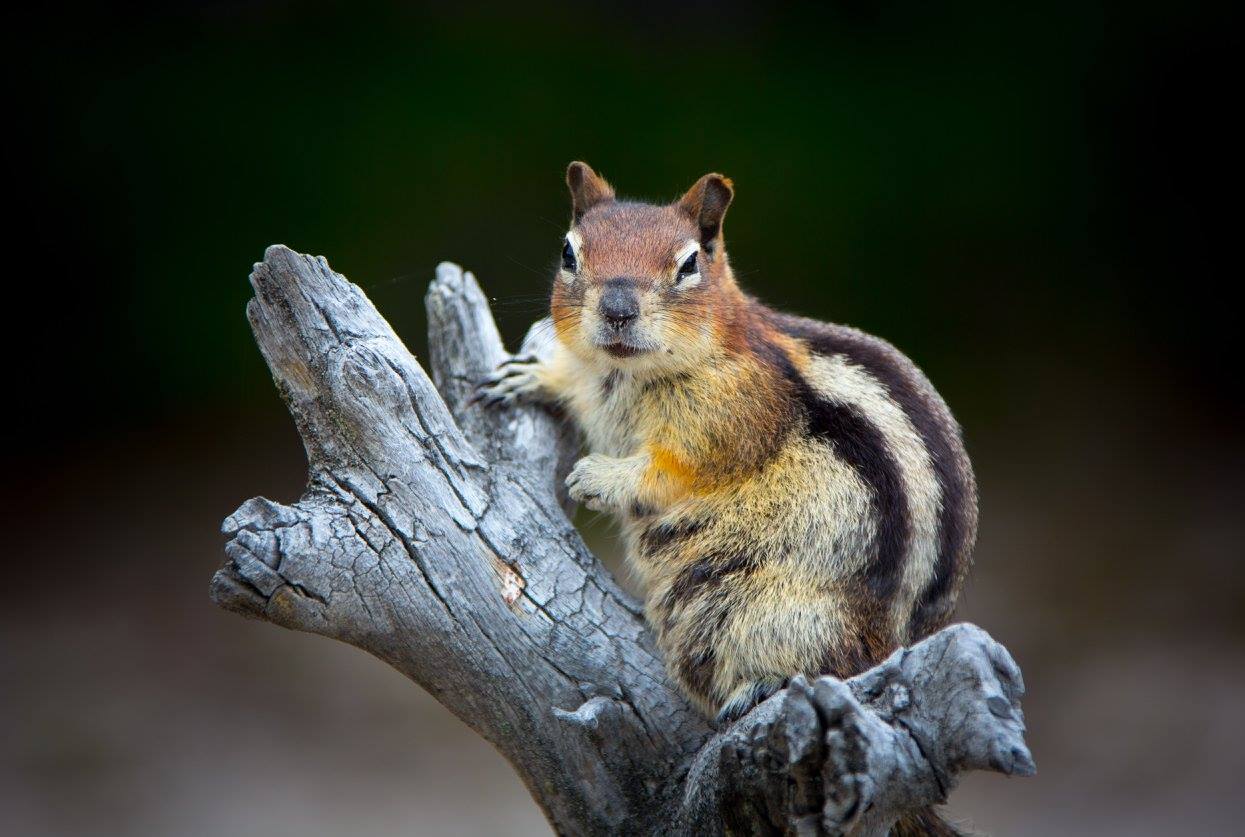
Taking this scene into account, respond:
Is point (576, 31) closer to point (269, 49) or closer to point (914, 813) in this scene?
point (269, 49)

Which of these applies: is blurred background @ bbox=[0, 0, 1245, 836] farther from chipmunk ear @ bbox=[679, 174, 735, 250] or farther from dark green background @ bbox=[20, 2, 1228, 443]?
chipmunk ear @ bbox=[679, 174, 735, 250]

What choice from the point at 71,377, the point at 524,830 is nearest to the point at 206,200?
the point at 71,377

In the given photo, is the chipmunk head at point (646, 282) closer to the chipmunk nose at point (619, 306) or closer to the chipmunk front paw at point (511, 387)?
the chipmunk nose at point (619, 306)

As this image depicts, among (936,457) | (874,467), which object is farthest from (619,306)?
(936,457)

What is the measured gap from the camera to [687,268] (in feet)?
9.88

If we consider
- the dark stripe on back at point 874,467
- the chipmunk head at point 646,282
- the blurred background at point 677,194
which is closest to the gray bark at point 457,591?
the chipmunk head at point 646,282

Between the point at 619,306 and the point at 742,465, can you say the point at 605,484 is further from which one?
the point at 619,306

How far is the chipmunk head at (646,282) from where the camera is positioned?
9.39 feet

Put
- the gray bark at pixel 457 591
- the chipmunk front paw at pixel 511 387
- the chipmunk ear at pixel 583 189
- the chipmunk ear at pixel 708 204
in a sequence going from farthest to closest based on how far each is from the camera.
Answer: the chipmunk front paw at pixel 511 387 < the chipmunk ear at pixel 583 189 < the chipmunk ear at pixel 708 204 < the gray bark at pixel 457 591

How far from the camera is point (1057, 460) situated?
20.8 feet

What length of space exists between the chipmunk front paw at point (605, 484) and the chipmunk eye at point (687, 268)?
1.55 ft

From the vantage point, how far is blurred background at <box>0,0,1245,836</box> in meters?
5.83

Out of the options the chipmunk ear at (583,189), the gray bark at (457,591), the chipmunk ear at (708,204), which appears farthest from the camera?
the chipmunk ear at (583,189)

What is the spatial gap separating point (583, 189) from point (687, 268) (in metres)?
0.45
